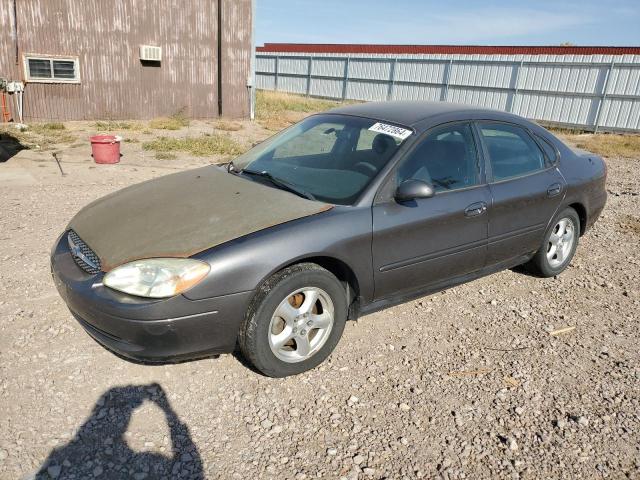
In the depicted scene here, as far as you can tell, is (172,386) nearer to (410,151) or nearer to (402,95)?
(410,151)

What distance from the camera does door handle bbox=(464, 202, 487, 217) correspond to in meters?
3.60

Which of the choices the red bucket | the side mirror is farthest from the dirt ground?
the red bucket

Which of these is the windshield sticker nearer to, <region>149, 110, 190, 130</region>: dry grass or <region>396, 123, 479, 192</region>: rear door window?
<region>396, 123, 479, 192</region>: rear door window

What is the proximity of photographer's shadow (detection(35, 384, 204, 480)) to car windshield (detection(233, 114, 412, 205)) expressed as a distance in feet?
5.32

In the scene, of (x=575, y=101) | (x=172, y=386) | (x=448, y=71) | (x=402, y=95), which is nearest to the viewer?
(x=172, y=386)

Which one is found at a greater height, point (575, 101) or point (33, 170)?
point (575, 101)

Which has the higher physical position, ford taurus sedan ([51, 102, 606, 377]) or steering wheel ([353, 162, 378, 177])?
steering wheel ([353, 162, 378, 177])

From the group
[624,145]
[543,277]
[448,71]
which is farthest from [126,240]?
[448,71]

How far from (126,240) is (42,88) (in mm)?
12155

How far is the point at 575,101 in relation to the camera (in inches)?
725

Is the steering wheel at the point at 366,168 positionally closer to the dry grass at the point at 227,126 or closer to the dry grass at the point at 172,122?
the dry grass at the point at 172,122

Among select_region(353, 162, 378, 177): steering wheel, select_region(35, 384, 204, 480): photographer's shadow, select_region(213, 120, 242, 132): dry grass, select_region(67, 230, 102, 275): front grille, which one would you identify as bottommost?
select_region(213, 120, 242, 132): dry grass

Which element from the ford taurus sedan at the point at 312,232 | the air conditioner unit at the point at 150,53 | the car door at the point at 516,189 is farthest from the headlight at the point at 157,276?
the air conditioner unit at the point at 150,53

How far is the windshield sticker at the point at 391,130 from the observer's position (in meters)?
3.48
